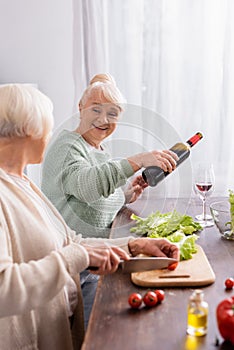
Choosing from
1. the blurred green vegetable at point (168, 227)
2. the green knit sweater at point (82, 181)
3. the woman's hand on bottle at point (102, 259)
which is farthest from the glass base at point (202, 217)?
the woman's hand on bottle at point (102, 259)

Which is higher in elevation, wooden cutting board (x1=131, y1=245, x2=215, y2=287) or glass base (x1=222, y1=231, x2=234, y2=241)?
wooden cutting board (x1=131, y1=245, x2=215, y2=287)

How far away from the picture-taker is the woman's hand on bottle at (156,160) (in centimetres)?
162

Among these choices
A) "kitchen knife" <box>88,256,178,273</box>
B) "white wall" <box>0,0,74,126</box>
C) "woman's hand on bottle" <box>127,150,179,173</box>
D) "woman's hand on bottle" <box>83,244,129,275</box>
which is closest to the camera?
"woman's hand on bottle" <box>83,244,129,275</box>

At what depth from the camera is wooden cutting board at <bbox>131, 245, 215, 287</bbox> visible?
1.32m

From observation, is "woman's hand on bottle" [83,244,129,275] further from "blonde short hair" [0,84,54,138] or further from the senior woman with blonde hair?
the senior woman with blonde hair

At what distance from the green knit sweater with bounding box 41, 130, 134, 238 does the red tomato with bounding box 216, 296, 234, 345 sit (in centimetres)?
69

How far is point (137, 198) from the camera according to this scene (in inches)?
75.5

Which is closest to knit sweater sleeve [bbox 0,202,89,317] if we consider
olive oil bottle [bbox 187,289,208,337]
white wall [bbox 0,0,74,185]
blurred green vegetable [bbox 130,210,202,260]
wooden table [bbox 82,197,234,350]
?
wooden table [bbox 82,197,234,350]

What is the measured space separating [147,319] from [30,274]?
0.89ft

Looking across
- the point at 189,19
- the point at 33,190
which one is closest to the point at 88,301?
the point at 33,190

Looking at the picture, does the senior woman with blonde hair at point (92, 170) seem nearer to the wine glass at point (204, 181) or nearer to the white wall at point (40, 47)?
the wine glass at point (204, 181)

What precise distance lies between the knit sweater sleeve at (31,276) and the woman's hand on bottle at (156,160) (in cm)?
51

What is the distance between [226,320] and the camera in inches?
41.1

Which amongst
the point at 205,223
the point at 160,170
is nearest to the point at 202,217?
the point at 205,223
